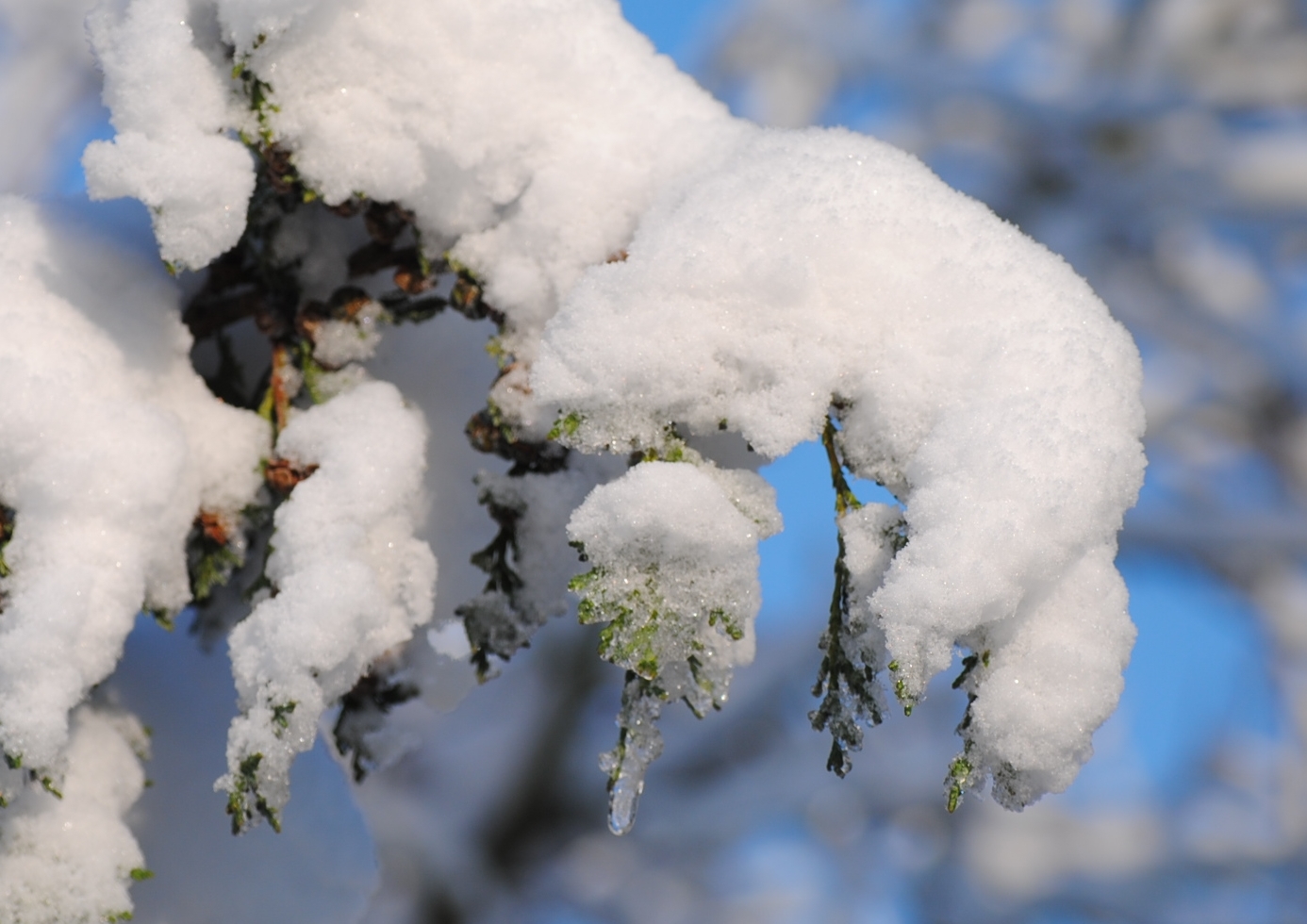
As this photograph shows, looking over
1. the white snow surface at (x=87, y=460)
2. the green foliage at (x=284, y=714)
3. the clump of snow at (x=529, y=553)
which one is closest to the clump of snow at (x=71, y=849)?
the white snow surface at (x=87, y=460)

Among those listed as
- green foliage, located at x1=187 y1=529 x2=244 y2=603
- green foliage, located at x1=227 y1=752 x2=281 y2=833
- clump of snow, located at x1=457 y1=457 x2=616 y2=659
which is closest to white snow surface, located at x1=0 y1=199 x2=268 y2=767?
green foliage, located at x1=187 y1=529 x2=244 y2=603

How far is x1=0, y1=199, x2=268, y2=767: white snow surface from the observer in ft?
2.82

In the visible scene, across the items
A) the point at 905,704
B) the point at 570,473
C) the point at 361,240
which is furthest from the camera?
the point at 361,240

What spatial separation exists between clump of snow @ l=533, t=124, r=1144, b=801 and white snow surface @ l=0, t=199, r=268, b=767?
16.7 inches

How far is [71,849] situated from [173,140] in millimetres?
667

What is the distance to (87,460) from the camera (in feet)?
2.99

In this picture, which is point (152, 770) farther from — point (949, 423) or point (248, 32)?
point (949, 423)

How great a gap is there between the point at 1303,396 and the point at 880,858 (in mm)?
3132

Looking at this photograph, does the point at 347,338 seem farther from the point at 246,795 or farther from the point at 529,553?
the point at 246,795

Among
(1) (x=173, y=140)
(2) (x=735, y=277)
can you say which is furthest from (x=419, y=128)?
(2) (x=735, y=277)

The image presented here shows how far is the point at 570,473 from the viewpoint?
1.02 meters

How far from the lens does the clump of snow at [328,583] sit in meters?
0.86

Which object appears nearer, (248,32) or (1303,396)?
(248,32)

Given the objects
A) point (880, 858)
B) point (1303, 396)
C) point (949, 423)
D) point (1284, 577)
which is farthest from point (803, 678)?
point (949, 423)
